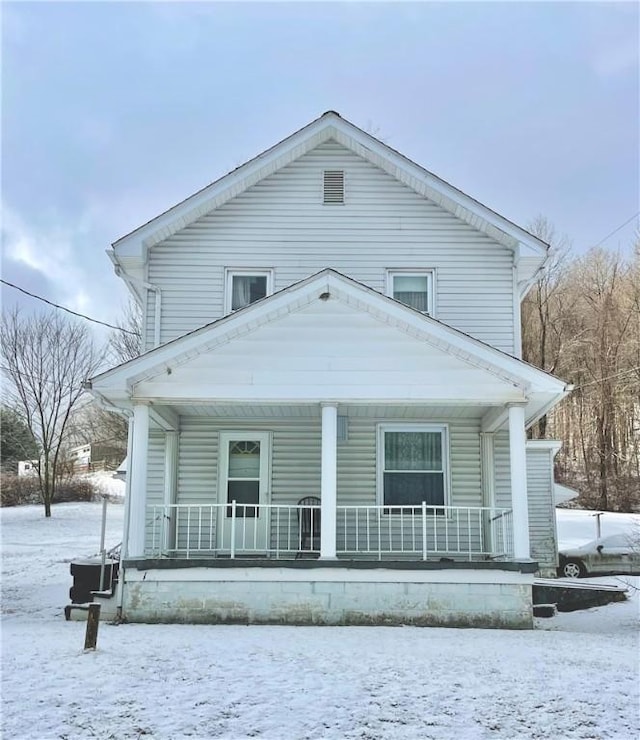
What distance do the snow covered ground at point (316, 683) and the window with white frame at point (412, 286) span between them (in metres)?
5.71

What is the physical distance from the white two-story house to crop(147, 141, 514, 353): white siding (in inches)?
1.4

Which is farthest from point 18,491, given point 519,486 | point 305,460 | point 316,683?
point 316,683

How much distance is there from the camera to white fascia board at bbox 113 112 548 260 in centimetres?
1247

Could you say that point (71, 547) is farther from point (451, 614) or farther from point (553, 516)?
point (451, 614)

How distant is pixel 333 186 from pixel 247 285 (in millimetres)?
2331

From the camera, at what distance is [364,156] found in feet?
42.8

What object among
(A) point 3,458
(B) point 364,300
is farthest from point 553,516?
(A) point 3,458

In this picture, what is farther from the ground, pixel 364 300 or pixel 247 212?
pixel 247 212

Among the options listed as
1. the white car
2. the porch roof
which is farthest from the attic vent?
the white car

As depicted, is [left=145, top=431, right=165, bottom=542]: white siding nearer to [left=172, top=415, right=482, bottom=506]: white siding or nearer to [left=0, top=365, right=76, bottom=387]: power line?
[left=172, top=415, right=482, bottom=506]: white siding

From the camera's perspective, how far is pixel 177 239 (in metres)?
12.9

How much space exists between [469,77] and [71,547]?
677 inches

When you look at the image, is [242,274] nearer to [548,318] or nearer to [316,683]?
[316,683]

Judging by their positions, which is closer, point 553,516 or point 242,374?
point 242,374
